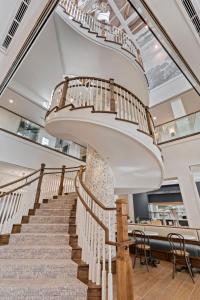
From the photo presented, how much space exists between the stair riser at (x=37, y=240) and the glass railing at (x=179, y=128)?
17.3ft

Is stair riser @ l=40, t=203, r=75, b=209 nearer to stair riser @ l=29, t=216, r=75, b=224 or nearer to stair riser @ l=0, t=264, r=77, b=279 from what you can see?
stair riser @ l=29, t=216, r=75, b=224

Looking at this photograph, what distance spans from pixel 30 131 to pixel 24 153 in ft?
3.15

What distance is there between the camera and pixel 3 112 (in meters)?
5.58

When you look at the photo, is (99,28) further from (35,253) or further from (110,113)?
(35,253)

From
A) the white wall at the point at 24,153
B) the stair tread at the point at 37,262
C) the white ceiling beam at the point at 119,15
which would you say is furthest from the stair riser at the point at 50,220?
the white ceiling beam at the point at 119,15

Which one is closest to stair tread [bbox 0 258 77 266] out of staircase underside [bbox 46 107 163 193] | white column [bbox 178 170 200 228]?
staircase underside [bbox 46 107 163 193]

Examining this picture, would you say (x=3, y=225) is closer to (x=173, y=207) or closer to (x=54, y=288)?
(x=54, y=288)

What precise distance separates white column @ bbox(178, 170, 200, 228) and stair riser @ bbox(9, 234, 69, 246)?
4.37 metres

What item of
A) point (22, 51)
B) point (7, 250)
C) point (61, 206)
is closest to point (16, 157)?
point (61, 206)

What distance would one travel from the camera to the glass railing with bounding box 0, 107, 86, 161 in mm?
5469

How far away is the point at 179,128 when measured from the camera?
617cm

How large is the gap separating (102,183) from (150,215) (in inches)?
277

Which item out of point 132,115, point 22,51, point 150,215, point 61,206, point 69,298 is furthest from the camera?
point 150,215

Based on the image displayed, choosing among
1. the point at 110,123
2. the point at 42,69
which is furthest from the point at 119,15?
the point at 110,123
